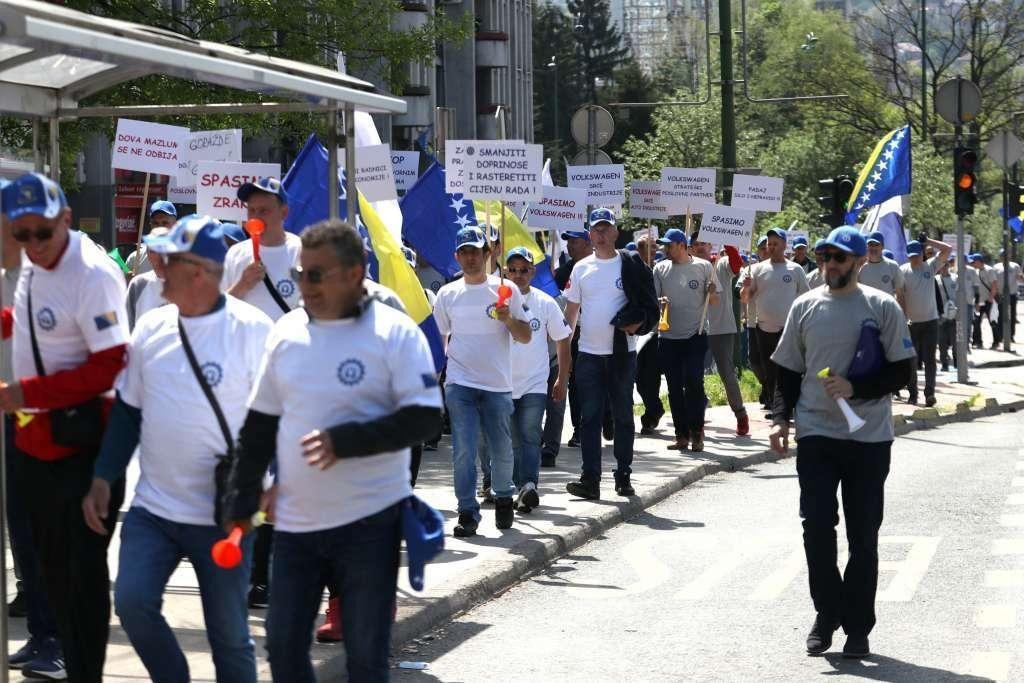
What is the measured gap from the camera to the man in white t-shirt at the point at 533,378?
11664 mm

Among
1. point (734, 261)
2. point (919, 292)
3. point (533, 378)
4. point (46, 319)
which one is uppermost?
point (46, 319)

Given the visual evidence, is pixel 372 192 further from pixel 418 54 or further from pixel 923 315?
pixel 923 315

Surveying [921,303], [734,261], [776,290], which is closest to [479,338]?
[776,290]

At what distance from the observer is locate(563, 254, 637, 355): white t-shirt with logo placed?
12234 millimetres

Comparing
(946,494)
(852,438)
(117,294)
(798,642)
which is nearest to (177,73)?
(117,294)

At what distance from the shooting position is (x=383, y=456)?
17.1 ft

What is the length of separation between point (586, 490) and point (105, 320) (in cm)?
694

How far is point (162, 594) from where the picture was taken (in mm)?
5504

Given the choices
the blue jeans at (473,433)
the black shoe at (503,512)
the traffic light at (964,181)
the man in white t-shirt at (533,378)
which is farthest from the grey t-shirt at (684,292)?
the traffic light at (964,181)

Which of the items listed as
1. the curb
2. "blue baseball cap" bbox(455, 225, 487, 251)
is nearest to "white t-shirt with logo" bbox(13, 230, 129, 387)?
the curb

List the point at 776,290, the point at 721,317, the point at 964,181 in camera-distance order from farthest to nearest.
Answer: the point at 964,181
the point at 776,290
the point at 721,317

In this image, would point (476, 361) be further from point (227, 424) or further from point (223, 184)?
point (227, 424)

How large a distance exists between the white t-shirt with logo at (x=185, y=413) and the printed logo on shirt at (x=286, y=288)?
211 cm

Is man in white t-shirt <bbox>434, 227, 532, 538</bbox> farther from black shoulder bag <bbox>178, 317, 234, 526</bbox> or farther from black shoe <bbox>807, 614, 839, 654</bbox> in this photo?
black shoulder bag <bbox>178, 317, 234, 526</bbox>
